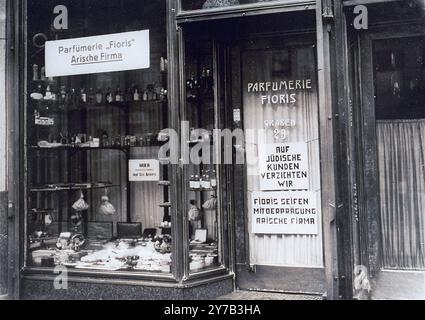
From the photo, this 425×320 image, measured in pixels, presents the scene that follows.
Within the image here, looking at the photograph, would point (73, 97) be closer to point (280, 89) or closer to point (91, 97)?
point (91, 97)

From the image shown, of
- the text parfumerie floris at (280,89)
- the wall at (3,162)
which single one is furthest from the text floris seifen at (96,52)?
the text parfumerie floris at (280,89)

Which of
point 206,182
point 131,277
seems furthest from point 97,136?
point 131,277

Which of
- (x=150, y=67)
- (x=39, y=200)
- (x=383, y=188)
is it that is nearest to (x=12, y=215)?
(x=39, y=200)

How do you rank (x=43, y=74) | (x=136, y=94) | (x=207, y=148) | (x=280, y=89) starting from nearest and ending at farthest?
(x=280, y=89) < (x=207, y=148) < (x=43, y=74) < (x=136, y=94)

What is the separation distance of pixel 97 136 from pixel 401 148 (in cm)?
443

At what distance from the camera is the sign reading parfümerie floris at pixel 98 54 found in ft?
20.9

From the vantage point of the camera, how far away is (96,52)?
21.5 feet

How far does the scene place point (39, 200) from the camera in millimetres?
6984

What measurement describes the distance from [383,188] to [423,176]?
50 centimetres

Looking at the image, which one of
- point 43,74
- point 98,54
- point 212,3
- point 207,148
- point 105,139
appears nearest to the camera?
point 212,3

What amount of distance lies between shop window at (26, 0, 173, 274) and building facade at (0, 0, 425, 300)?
0.07 feet

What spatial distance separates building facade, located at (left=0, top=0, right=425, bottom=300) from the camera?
605 cm

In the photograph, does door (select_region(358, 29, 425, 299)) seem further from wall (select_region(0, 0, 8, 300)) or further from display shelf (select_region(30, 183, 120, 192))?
wall (select_region(0, 0, 8, 300))

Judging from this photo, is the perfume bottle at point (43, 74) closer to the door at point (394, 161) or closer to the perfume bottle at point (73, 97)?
the perfume bottle at point (73, 97)
